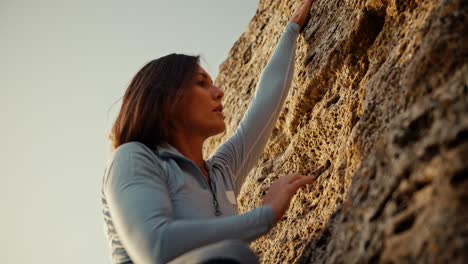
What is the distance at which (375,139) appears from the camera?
185 centimetres

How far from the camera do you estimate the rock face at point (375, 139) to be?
118 centimetres

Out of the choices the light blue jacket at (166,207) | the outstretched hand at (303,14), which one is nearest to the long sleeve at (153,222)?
the light blue jacket at (166,207)

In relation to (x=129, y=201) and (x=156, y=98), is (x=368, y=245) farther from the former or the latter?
(x=156, y=98)

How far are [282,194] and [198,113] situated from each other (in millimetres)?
641

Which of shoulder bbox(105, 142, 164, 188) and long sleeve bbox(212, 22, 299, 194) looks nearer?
shoulder bbox(105, 142, 164, 188)

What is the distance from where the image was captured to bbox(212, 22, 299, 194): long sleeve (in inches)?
110

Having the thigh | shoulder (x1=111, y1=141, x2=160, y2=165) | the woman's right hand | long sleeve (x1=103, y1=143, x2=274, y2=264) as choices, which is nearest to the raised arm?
the woman's right hand

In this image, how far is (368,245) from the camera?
1.34 meters

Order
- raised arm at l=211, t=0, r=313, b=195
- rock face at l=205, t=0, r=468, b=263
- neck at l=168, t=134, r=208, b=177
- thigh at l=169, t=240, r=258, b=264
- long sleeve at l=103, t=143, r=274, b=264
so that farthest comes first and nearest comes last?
raised arm at l=211, t=0, r=313, b=195 < neck at l=168, t=134, r=208, b=177 < long sleeve at l=103, t=143, r=274, b=264 < thigh at l=169, t=240, r=258, b=264 < rock face at l=205, t=0, r=468, b=263

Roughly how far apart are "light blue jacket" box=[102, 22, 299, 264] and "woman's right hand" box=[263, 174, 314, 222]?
14 cm

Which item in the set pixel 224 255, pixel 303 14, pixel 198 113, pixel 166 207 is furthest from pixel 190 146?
pixel 303 14

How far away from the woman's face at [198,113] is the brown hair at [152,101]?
0.05 metres

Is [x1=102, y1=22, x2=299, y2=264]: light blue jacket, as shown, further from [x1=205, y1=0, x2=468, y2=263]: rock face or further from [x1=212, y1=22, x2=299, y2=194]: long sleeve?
[x1=205, y1=0, x2=468, y2=263]: rock face

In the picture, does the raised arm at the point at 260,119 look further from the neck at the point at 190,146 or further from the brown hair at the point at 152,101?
the brown hair at the point at 152,101
